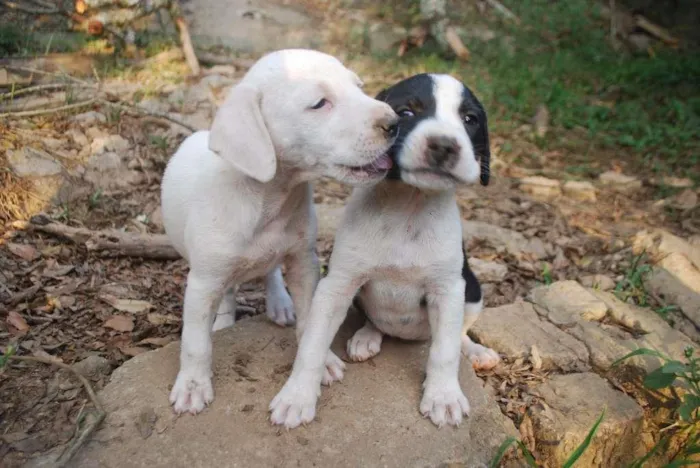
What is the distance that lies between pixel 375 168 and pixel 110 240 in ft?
9.09

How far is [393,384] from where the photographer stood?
3408 millimetres

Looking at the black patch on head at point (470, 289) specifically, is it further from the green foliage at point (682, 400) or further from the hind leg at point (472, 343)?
the green foliage at point (682, 400)

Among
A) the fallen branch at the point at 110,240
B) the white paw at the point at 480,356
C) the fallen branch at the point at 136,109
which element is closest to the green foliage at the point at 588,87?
the fallen branch at the point at 136,109

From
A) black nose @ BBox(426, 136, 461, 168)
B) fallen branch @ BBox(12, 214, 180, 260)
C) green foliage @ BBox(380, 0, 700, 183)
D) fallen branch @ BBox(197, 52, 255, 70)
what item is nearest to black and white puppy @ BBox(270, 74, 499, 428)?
black nose @ BBox(426, 136, 461, 168)

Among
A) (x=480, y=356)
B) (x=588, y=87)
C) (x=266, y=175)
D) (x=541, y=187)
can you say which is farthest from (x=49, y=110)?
(x=588, y=87)

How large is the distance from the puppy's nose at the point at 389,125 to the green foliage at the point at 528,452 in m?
1.65

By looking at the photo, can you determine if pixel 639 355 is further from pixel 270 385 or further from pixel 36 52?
pixel 36 52

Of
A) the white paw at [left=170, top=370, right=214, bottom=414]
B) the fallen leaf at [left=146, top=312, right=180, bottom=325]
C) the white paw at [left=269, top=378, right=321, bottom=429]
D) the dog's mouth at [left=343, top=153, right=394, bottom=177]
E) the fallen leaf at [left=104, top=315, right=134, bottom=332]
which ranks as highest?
the dog's mouth at [left=343, top=153, right=394, bottom=177]

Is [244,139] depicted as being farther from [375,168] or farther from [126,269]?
[126,269]

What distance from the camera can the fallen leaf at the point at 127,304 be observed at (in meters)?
4.26

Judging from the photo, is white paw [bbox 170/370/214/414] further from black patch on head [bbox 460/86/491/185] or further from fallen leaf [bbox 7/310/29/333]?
black patch on head [bbox 460/86/491/185]

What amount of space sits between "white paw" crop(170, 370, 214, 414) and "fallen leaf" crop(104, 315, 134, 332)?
106 centimetres

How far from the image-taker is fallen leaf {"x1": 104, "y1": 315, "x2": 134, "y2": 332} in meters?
4.05

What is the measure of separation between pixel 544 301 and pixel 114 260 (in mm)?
3316
